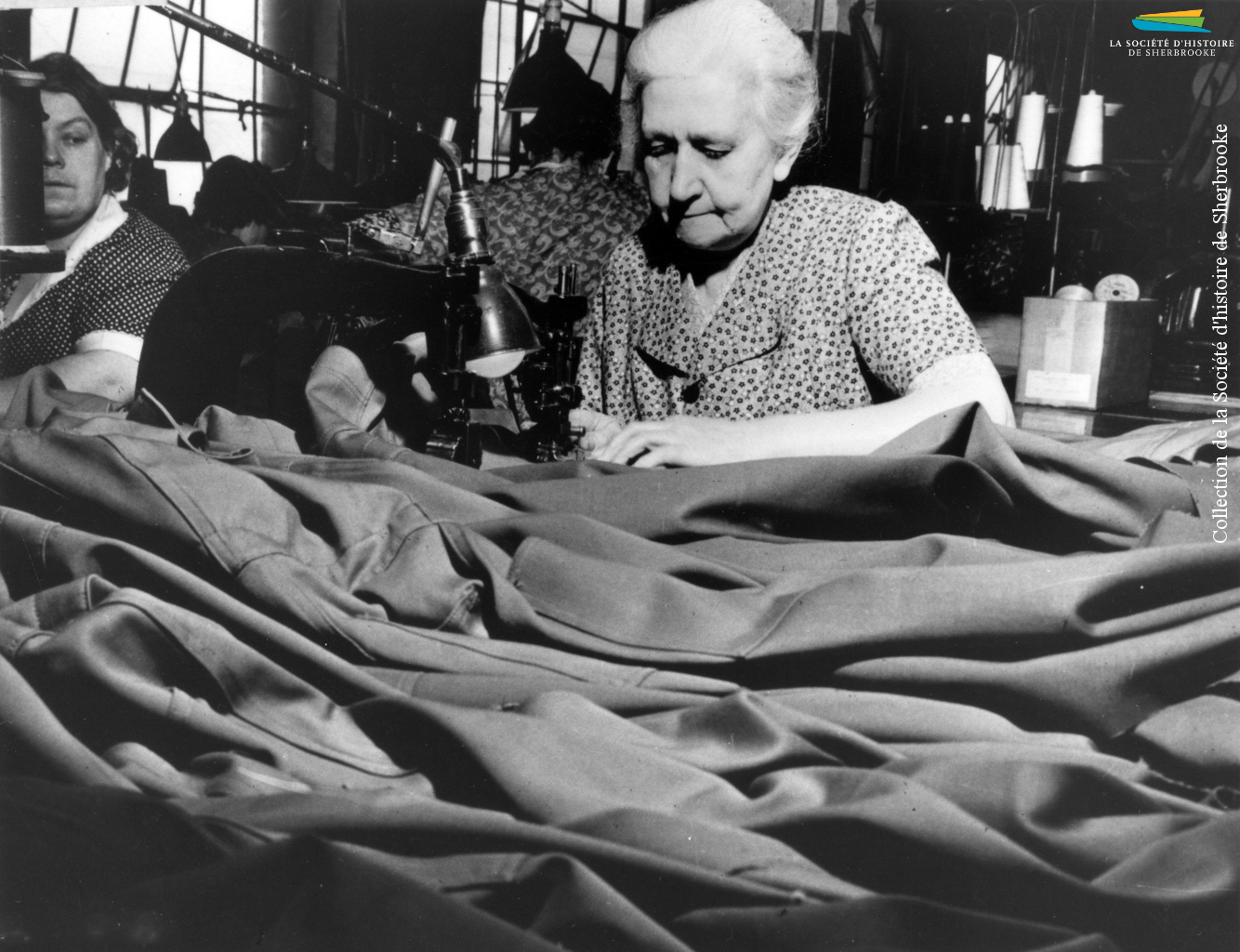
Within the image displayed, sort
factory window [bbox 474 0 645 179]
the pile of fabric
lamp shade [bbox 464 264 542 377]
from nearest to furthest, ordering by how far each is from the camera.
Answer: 1. the pile of fabric
2. lamp shade [bbox 464 264 542 377]
3. factory window [bbox 474 0 645 179]

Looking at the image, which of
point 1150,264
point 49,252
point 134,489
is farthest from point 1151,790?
point 1150,264

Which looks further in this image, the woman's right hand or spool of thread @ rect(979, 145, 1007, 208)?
spool of thread @ rect(979, 145, 1007, 208)

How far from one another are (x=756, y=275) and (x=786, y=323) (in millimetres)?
93

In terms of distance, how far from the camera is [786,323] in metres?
1.68

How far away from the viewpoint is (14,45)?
1.31 meters

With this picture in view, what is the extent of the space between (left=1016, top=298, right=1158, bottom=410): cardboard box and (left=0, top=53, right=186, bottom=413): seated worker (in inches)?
64.9

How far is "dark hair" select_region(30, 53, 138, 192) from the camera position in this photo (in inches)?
53.9

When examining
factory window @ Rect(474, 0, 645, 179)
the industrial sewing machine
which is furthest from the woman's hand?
factory window @ Rect(474, 0, 645, 179)

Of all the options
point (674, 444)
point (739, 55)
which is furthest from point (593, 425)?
point (739, 55)

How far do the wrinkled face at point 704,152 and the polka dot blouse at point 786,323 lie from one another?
112 mm

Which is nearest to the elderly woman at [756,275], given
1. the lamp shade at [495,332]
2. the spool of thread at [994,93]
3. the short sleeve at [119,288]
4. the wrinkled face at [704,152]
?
the wrinkled face at [704,152]

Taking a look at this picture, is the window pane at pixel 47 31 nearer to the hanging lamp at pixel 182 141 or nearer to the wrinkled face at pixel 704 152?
the hanging lamp at pixel 182 141

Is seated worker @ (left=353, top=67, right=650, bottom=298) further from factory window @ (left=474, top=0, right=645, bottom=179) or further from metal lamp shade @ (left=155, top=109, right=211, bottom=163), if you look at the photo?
metal lamp shade @ (left=155, top=109, right=211, bottom=163)

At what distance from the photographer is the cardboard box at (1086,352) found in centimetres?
210
